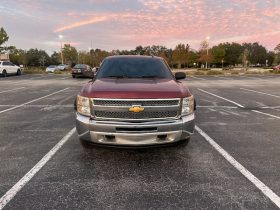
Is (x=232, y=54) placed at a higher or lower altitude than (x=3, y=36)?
lower

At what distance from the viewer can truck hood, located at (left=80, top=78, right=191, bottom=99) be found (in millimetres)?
4469

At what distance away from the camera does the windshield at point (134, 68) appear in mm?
5941

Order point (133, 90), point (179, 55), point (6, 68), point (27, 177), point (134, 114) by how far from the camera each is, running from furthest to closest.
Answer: point (179, 55)
point (6, 68)
point (133, 90)
point (134, 114)
point (27, 177)

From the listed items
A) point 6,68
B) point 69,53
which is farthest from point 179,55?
point 6,68

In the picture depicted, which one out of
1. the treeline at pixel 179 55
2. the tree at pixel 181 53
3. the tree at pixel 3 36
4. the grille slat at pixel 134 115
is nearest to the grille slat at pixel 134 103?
the grille slat at pixel 134 115

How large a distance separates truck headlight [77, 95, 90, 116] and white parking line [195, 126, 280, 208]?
245 cm

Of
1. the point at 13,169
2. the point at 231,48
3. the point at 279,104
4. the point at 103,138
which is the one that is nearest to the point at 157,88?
the point at 103,138

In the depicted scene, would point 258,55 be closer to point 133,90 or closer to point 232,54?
point 232,54

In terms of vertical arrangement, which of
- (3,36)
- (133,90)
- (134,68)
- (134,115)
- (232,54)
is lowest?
(134,115)

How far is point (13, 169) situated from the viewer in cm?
450

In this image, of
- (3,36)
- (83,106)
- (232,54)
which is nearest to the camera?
(83,106)

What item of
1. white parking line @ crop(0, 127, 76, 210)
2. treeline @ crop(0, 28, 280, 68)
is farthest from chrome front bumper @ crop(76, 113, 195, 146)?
treeline @ crop(0, 28, 280, 68)

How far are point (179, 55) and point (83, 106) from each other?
8159 centimetres

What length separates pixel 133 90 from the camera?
454cm
